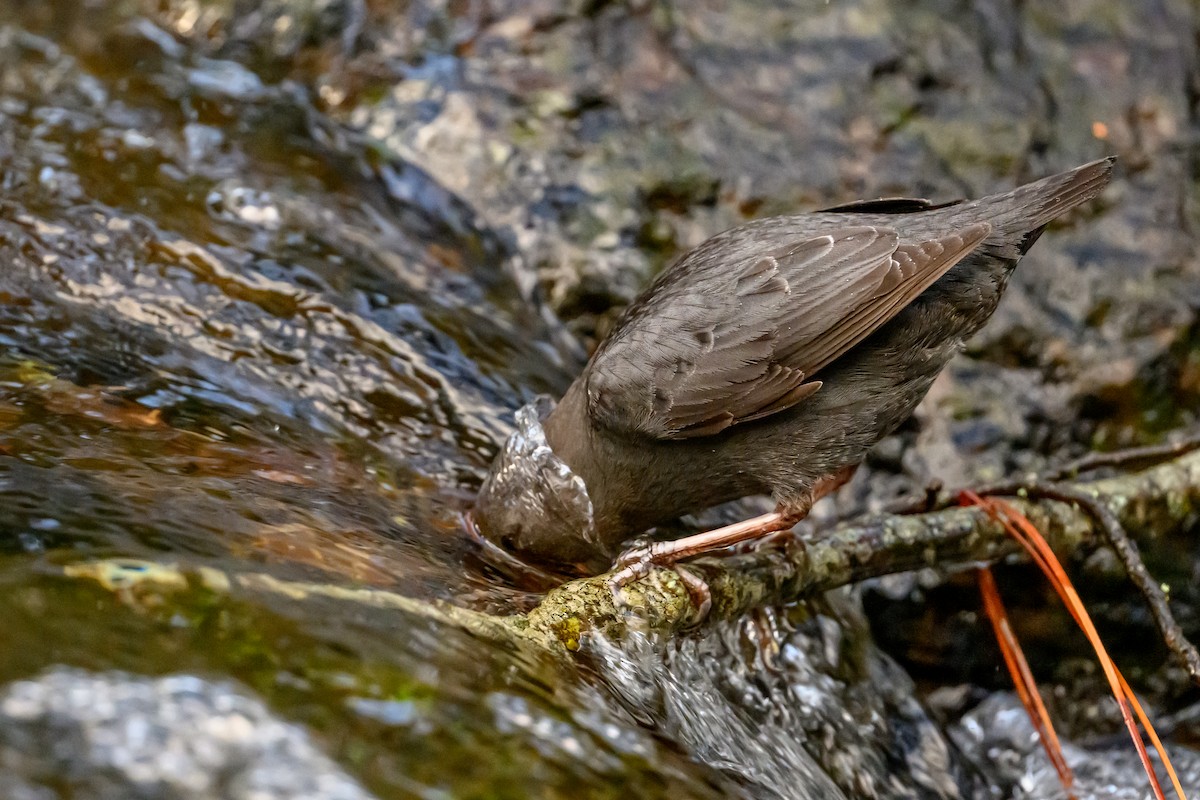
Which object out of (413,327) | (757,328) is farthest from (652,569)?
(413,327)

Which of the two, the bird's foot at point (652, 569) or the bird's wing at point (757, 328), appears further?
the bird's wing at point (757, 328)

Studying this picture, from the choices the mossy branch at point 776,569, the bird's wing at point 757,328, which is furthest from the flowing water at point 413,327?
the bird's wing at point 757,328

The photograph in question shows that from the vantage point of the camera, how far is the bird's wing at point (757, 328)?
144 inches

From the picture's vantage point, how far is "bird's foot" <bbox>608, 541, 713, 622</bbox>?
3.06 m

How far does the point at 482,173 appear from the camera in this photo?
5.66m

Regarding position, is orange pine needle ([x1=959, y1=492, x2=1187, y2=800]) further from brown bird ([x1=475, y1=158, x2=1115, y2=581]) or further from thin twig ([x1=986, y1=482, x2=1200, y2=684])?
brown bird ([x1=475, y1=158, x2=1115, y2=581])

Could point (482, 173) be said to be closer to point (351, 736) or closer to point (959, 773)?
point (959, 773)

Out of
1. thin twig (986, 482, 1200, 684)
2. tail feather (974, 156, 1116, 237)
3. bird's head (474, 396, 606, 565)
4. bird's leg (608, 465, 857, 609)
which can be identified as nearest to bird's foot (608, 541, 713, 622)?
bird's leg (608, 465, 857, 609)

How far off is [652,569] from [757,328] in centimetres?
93

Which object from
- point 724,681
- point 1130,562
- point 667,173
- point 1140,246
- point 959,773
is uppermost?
point 1140,246

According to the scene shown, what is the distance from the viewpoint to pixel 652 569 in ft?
10.7

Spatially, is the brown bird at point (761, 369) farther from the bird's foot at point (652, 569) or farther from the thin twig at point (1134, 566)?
the thin twig at point (1134, 566)

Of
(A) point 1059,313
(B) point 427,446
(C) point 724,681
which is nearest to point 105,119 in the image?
(B) point 427,446

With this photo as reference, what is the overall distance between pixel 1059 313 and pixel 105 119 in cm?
460
